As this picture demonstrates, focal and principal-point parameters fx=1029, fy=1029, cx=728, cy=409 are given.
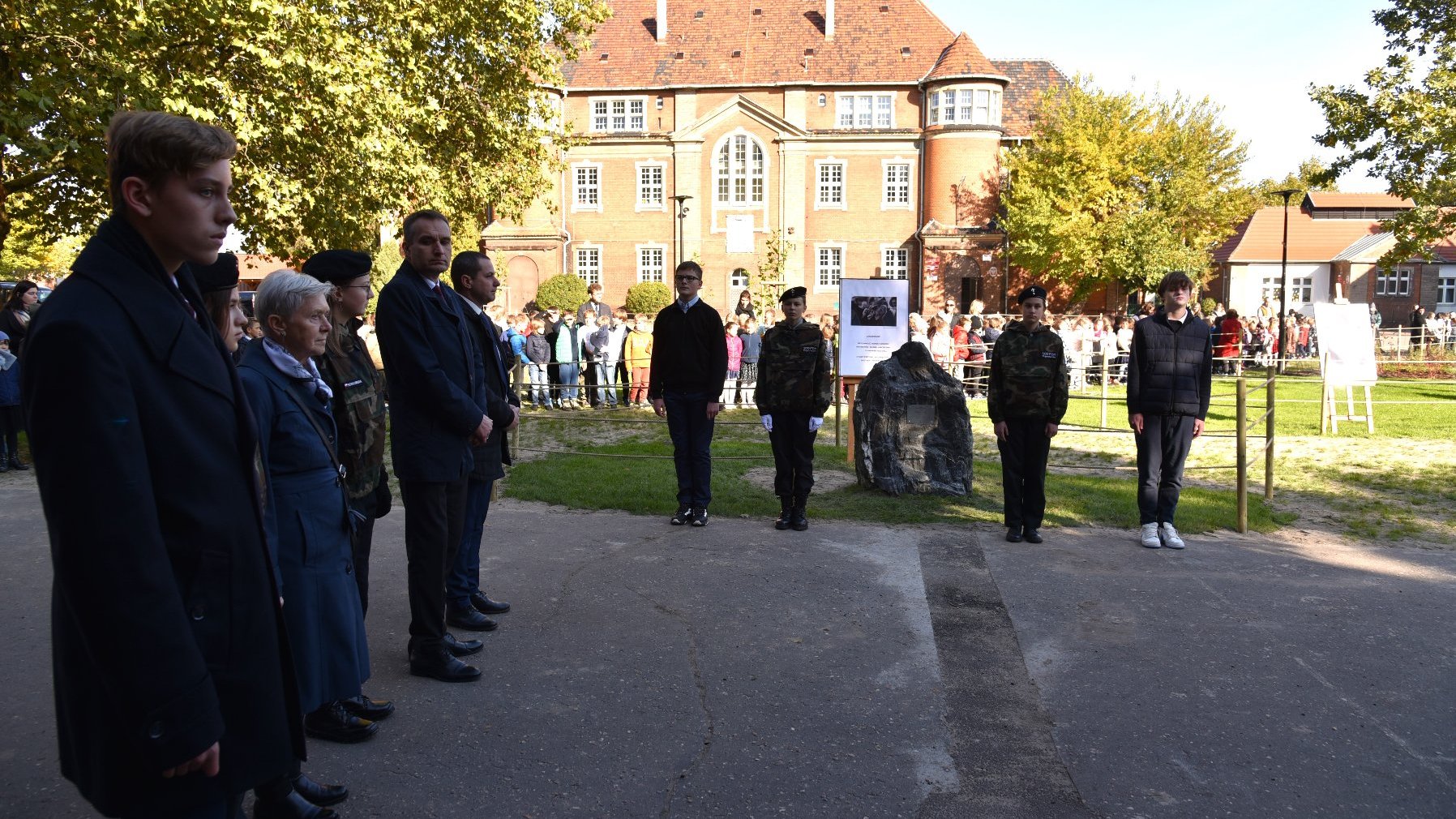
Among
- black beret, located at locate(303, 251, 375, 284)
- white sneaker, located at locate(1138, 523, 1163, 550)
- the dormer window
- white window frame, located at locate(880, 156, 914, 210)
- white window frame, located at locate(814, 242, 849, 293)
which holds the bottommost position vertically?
white sneaker, located at locate(1138, 523, 1163, 550)

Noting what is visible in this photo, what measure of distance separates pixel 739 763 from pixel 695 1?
5568 cm

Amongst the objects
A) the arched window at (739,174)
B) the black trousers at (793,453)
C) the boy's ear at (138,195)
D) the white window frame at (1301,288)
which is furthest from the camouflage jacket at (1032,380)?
the white window frame at (1301,288)

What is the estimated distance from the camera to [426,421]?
199 inches

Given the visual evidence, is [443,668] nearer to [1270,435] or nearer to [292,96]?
[1270,435]

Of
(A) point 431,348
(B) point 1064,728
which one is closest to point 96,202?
(A) point 431,348

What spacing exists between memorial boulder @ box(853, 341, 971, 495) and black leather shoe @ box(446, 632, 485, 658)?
569cm

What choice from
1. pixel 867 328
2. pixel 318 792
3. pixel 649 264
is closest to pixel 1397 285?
pixel 649 264

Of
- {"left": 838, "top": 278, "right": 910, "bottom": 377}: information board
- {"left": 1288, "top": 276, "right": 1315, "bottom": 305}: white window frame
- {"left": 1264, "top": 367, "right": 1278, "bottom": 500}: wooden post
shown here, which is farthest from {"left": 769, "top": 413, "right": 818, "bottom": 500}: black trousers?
{"left": 1288, "top": 276, "right": 1315, "bottom": 305}: white window frame

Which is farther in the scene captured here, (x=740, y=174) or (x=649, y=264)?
(x=649, y=264)

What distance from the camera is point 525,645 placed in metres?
5.60

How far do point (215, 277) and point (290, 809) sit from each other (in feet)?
6.06

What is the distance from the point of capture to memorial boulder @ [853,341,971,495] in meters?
10.4

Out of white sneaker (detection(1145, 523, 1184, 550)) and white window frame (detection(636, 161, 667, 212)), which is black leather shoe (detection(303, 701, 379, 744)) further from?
white window frame (detection(636, 161, 667, 212))

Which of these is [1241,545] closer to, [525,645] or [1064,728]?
[1064,728]
